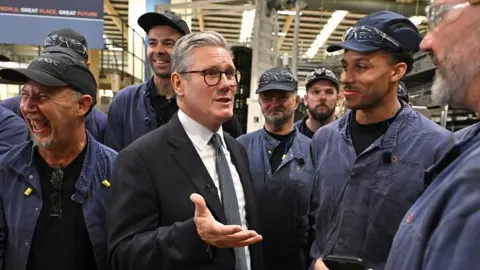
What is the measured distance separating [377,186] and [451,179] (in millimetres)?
821

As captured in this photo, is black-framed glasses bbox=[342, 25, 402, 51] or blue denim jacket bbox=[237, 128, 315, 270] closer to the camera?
black-framed glasses bbox=[342, 25, 402, 51]

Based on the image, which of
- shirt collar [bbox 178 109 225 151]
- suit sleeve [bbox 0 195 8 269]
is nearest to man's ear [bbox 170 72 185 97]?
shirt collar [bbox 178 109 225 151]

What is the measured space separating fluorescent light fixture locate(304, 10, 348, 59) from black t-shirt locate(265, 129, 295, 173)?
688 cm

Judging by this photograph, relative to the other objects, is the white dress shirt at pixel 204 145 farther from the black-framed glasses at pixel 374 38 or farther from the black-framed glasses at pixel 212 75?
the black-framed glasses at pixel 374 38

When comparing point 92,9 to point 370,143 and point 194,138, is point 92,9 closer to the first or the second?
point 194,138

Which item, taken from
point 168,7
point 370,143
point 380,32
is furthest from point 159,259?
point 168,7

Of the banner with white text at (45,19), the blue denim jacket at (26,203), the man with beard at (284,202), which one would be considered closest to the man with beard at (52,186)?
the blue denim jacket at (26,203)

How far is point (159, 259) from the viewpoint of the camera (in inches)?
54.2

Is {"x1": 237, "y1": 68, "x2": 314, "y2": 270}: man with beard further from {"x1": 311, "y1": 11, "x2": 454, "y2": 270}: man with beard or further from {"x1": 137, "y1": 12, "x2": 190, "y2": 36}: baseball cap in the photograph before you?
{"x1": 137, "y1": 12, "x2": 190, "y2": 36}: baseball cap

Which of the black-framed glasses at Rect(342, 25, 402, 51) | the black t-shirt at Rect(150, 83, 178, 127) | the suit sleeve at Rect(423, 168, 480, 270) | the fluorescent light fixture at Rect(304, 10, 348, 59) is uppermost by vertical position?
the fluorescent light fixture at Rect(304, 10, 348, 59)

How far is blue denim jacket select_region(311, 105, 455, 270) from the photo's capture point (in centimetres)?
166

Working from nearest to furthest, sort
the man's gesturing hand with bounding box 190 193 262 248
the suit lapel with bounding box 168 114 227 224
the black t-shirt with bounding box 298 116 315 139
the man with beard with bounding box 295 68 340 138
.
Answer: the man's gesturing hand with bounding box 190 193 262 248
the suit lapel with bounding box 168 114 227 224
the man with beard with bounding box 295 68 340 138
the black t-shirt with bounding box 298 116 315 139

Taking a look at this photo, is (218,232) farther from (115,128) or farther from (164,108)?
(115,128)

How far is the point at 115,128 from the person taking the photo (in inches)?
98.6
